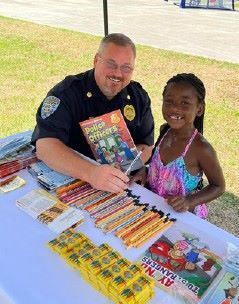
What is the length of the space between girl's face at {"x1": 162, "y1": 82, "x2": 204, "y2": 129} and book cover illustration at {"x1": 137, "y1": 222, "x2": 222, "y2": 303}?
0.52 m

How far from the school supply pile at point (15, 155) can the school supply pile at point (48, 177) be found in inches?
2.2

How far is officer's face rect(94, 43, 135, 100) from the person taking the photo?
1948mm

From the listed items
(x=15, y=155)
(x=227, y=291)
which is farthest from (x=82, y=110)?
(x=227, y=291)

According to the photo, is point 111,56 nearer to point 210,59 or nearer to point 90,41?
point 210,59

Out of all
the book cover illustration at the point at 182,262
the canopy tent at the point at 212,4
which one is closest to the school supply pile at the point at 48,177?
the book cover illustration at the point at 182,262

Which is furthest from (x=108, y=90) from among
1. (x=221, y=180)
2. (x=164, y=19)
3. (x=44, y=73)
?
(x=164, y=19)

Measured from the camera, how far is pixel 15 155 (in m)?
1.90

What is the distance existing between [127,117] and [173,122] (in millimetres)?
405

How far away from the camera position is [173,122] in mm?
1770

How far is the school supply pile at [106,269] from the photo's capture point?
3.43ft

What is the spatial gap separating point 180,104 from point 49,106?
25.0 inches

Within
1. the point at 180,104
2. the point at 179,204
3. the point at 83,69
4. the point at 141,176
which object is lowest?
the point at 83,69

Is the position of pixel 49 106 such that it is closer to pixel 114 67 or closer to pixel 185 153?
pixel 114 67

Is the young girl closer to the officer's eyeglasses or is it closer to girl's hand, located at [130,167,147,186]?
girl's hand, located at [130,167,147,186]
